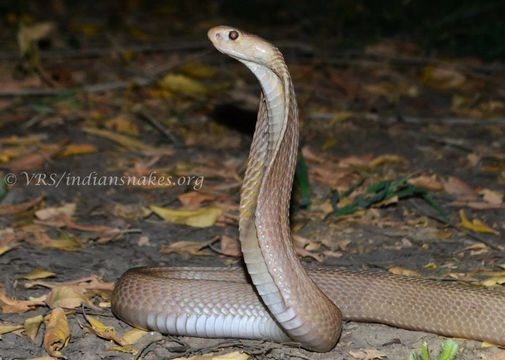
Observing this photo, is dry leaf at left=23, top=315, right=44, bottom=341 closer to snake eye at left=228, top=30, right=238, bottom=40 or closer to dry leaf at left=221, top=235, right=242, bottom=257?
dry leaf at left=221, top=235, right=242, bottom=257

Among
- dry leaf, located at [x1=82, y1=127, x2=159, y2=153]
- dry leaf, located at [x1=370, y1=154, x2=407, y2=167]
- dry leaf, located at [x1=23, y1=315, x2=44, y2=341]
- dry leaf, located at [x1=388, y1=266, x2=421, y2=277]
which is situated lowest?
dry leaf, located at [x1=23, y1=315, x2=44, y2=341]

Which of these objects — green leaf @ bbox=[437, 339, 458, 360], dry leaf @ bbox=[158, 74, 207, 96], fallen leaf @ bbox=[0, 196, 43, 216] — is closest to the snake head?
green leaf @ bbox=[437, 339, 458, 360]

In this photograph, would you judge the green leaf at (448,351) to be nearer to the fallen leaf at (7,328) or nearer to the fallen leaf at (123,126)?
the fallen leaf at (7,328)

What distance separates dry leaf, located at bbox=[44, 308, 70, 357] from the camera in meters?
4.43

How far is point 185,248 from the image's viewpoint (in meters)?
5.83

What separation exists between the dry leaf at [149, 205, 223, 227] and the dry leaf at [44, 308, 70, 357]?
5.29 feet

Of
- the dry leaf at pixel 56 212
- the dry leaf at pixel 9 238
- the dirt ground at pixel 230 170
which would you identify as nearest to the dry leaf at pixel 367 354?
the dirt ground at pixel 230 170

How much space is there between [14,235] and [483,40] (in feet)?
21.8

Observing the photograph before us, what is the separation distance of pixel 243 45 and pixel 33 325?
183 cm

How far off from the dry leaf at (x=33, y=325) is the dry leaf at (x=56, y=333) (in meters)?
0.05

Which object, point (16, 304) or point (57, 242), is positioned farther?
point (57, 242)

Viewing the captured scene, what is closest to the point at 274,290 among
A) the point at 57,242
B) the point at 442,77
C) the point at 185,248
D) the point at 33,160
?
the point at 185,248

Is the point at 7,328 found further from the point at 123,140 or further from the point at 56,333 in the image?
the point at 123,140

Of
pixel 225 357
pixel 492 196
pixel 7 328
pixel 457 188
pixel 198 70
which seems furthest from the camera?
pixel 198 70
